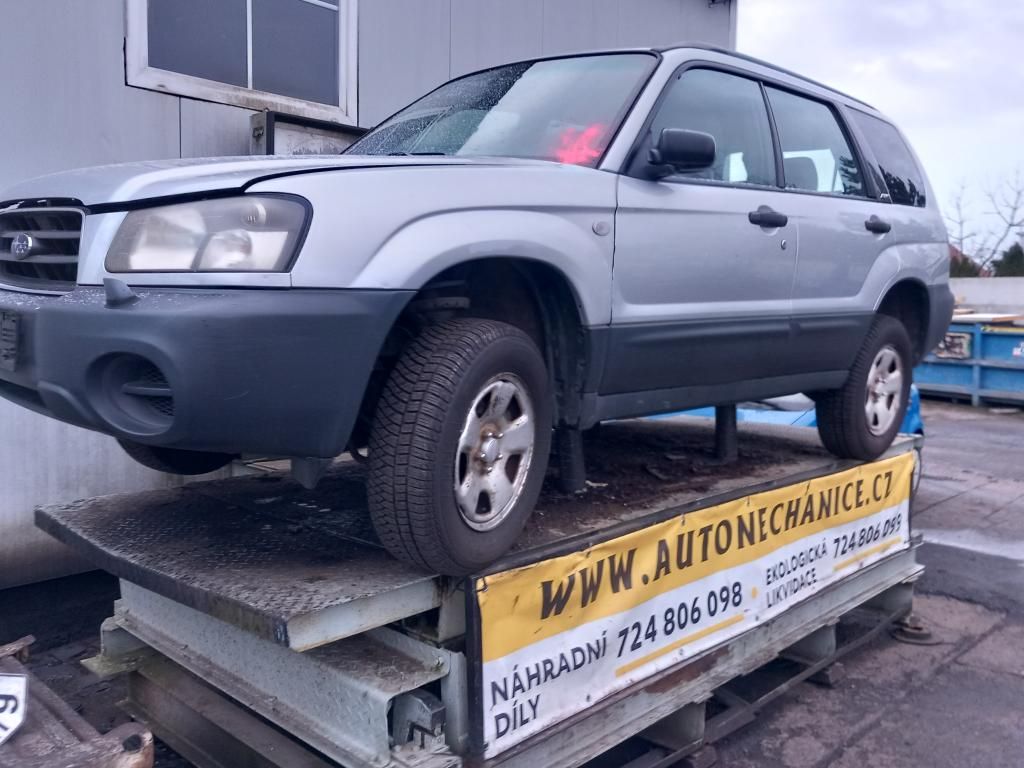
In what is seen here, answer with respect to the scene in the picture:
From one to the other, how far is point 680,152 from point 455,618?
1530mm

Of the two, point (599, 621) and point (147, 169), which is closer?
point (147, 169)

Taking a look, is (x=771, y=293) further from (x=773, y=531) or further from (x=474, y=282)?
(x=474, y=282)

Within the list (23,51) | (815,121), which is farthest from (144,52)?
(815,121)

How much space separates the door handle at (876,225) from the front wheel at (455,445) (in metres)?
2.11

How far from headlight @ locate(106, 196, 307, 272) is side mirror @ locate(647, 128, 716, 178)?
4.09ft

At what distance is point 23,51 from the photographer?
14.2 ft

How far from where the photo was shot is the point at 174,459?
304 cm

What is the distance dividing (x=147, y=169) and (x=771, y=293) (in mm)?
2218

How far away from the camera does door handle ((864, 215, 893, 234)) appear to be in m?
4.00

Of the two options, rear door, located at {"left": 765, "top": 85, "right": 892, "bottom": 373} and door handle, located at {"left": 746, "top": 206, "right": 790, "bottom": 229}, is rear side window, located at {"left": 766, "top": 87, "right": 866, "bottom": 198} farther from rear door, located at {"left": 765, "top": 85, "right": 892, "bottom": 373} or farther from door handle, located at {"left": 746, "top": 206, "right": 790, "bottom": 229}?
door handle, located at {"left": 746, "top": 206, "right": 790, "bottom": 229}

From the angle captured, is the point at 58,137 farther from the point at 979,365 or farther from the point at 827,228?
the point at 979,365

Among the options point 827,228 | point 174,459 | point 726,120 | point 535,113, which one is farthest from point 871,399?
point 174,459

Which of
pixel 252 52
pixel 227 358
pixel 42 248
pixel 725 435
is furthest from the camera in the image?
pixel 252 52

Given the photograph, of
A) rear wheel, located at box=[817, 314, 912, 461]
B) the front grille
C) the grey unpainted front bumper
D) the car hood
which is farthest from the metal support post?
the front grille
